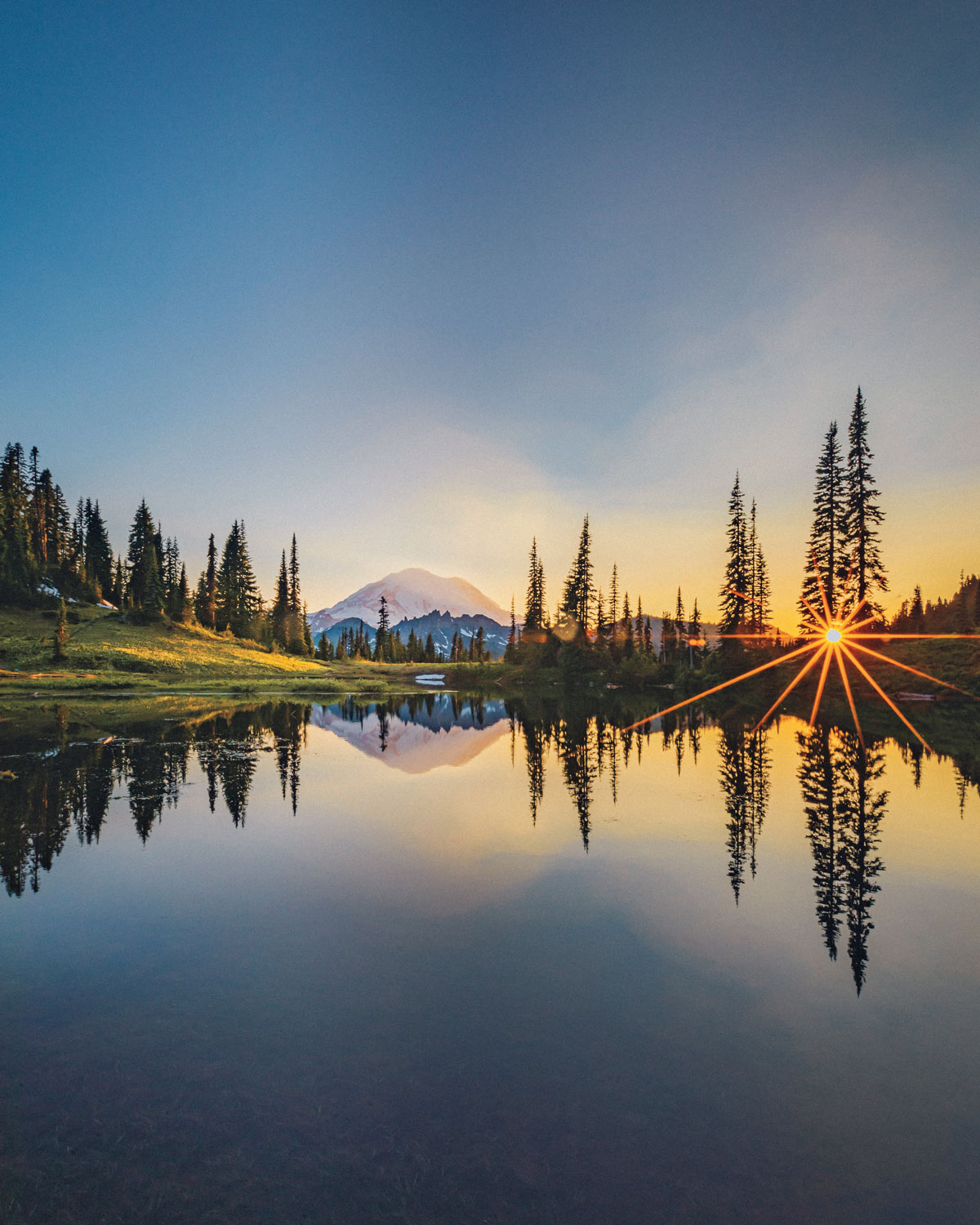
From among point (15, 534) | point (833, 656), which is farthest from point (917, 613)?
point (15, 534)

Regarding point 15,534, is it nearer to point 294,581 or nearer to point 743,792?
point 294,581

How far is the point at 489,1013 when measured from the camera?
22.7 ft

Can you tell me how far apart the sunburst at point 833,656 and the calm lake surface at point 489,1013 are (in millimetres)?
24886

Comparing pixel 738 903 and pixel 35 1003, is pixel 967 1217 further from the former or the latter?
pixel 35 1003

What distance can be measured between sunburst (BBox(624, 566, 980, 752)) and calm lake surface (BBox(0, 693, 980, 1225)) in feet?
81.6

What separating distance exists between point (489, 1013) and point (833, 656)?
2174 inches

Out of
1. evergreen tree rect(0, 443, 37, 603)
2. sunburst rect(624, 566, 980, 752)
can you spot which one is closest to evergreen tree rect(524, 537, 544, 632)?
sunburst rect(624, 566, 980, 752)

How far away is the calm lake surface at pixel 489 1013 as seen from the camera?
4.71 meters

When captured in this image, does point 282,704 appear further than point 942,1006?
Yes

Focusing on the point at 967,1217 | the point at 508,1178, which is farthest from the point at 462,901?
the point at 967,1217

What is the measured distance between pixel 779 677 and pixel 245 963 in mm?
54548

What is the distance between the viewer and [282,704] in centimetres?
5331

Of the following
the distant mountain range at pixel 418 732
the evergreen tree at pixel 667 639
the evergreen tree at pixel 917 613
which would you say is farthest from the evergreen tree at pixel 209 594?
the evergreen tree at pixel 917 613

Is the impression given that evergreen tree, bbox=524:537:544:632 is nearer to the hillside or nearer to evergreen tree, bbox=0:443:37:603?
the hillside
